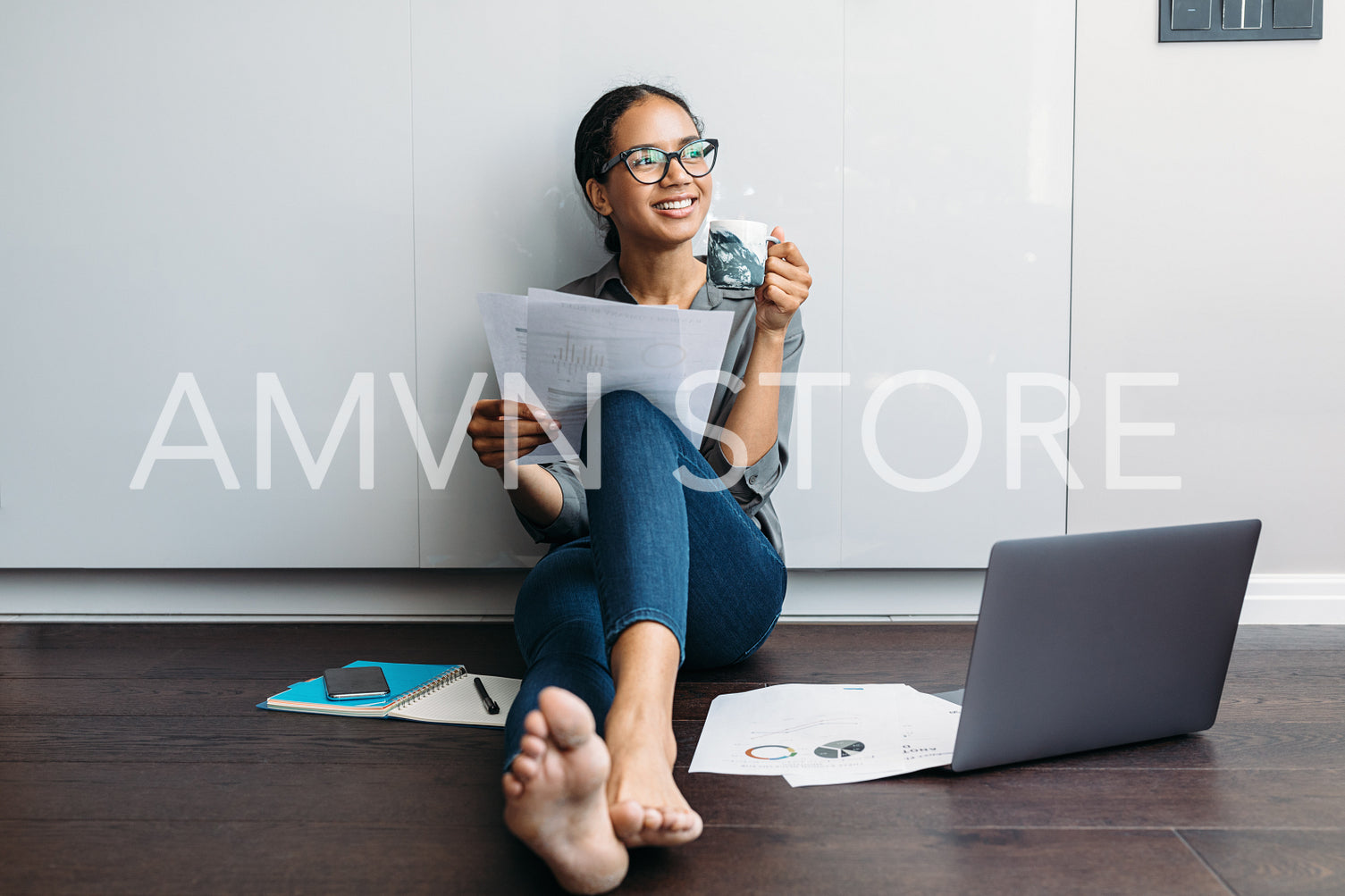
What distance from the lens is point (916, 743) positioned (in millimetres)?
1209

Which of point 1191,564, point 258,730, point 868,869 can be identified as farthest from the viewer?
point 258,730

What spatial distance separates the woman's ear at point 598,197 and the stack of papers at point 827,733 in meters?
0.87

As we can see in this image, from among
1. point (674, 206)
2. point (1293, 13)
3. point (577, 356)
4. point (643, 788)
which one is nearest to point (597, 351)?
point (577, 356)

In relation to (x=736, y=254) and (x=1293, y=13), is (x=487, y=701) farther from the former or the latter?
(x=1293, y=13)

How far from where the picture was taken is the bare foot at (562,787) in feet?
2.58

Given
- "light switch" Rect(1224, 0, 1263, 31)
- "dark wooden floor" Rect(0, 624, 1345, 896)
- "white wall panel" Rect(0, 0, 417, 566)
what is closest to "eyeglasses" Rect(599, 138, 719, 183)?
"white wall panel" Rect(0, 0, 417, 566)

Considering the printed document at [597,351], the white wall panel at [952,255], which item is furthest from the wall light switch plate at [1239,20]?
the printed document at [597,351]

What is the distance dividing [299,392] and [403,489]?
30cm

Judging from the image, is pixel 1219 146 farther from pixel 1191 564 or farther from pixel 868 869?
pixel 868 869

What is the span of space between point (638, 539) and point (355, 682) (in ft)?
2.30

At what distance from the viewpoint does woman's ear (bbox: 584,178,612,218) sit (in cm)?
166

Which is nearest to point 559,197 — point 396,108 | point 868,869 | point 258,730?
point 396,108

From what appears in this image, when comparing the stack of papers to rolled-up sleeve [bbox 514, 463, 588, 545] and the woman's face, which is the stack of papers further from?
the woman's face

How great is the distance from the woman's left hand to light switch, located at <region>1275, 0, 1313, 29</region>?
1.36m
